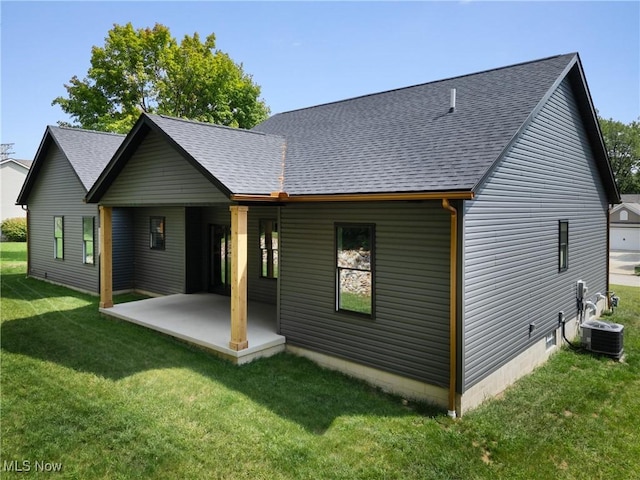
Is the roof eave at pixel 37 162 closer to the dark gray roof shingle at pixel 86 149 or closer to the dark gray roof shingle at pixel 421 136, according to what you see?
the dark gray roof shingle at pixel 86 149

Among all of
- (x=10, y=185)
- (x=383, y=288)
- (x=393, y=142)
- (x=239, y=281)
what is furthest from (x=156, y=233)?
(x=10, y=185)

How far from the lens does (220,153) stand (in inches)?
321

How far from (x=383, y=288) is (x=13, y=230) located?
34715 mm

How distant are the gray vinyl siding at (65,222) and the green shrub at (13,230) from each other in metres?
18.6

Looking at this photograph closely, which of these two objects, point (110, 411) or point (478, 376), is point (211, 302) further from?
point (478, 376)

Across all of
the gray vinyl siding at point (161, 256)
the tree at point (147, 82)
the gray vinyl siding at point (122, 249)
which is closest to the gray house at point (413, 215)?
the gray vinyl siding at point (161, 256)

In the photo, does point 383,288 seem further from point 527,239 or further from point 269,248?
point 269,248

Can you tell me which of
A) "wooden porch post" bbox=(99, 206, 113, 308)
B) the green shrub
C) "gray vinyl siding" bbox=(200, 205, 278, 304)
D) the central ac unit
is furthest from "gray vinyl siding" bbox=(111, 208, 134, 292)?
the green shrub

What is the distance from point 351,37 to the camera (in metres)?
13.0

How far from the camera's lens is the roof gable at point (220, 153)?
7.45 meters

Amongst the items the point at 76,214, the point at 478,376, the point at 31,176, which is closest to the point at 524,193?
the point at 478,376

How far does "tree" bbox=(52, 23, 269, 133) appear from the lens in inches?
1080

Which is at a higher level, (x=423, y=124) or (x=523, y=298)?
(x=423, y=124)

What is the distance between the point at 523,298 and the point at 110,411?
269 inches
